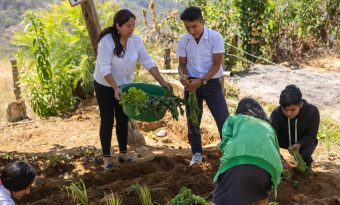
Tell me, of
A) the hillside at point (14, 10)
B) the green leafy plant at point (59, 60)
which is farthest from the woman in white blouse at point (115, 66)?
the hillside at point (14, 10)

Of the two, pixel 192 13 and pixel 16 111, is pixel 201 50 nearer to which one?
pixel 192 13

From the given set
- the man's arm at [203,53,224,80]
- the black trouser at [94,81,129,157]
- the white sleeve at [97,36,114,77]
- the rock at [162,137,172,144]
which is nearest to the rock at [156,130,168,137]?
the rock at [162,137,172,144]

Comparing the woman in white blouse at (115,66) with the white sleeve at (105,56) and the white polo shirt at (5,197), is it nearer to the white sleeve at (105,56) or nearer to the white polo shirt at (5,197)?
the white sleeve at (105,56)

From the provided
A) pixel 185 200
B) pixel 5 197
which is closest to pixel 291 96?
pixel 185 200

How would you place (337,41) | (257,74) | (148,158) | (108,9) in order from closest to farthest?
(148,158) < (108,9) < (257,74) < (337,41)

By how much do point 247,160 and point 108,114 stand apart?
2.04 meters

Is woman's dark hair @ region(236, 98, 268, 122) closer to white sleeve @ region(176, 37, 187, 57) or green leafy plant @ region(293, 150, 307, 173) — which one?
green leafy plant @ region(293, 150, 307, 173)

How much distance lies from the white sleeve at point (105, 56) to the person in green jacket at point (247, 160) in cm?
161

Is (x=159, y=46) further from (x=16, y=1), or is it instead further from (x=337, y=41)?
(x=16, y=1)

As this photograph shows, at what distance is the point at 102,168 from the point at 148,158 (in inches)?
23.0

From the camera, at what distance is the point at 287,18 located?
10844mm

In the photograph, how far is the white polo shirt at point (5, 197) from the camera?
9.75 feet

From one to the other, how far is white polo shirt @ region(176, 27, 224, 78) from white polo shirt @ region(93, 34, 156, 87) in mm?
384

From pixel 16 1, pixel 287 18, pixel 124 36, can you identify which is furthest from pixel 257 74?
pixel 16 1
